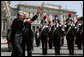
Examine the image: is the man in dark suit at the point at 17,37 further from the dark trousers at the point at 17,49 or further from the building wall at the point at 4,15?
the building wall at the point at 4,15

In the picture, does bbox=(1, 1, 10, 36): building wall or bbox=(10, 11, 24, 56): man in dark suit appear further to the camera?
bbox=(1, 1, 10, 36): building wall

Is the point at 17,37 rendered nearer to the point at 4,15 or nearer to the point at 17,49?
the point at 17,49

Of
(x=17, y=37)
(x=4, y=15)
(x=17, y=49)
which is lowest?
(x=17, y=49)

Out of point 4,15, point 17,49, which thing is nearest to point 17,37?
point 17,49

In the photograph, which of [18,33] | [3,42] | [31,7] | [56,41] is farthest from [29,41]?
[31,7]

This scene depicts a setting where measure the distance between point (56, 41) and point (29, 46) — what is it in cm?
218

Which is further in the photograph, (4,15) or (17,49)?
(4,15)

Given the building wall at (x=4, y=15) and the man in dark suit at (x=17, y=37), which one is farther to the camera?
the building wall at (x=4, y=15)

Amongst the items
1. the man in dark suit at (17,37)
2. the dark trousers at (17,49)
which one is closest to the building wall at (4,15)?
the man in dark suit at (17,37)

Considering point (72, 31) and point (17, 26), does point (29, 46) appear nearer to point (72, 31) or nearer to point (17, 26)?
point (17, 26)

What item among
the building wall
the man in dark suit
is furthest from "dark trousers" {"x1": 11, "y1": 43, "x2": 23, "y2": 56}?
the building wall

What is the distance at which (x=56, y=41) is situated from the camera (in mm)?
6910

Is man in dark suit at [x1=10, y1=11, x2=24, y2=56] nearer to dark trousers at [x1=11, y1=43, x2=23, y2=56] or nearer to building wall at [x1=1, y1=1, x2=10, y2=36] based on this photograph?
dark trousers at [x1=11, y1=43, x2=23, y2=56]

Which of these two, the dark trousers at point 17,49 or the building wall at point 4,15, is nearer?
the dark trousers at point 17,49
